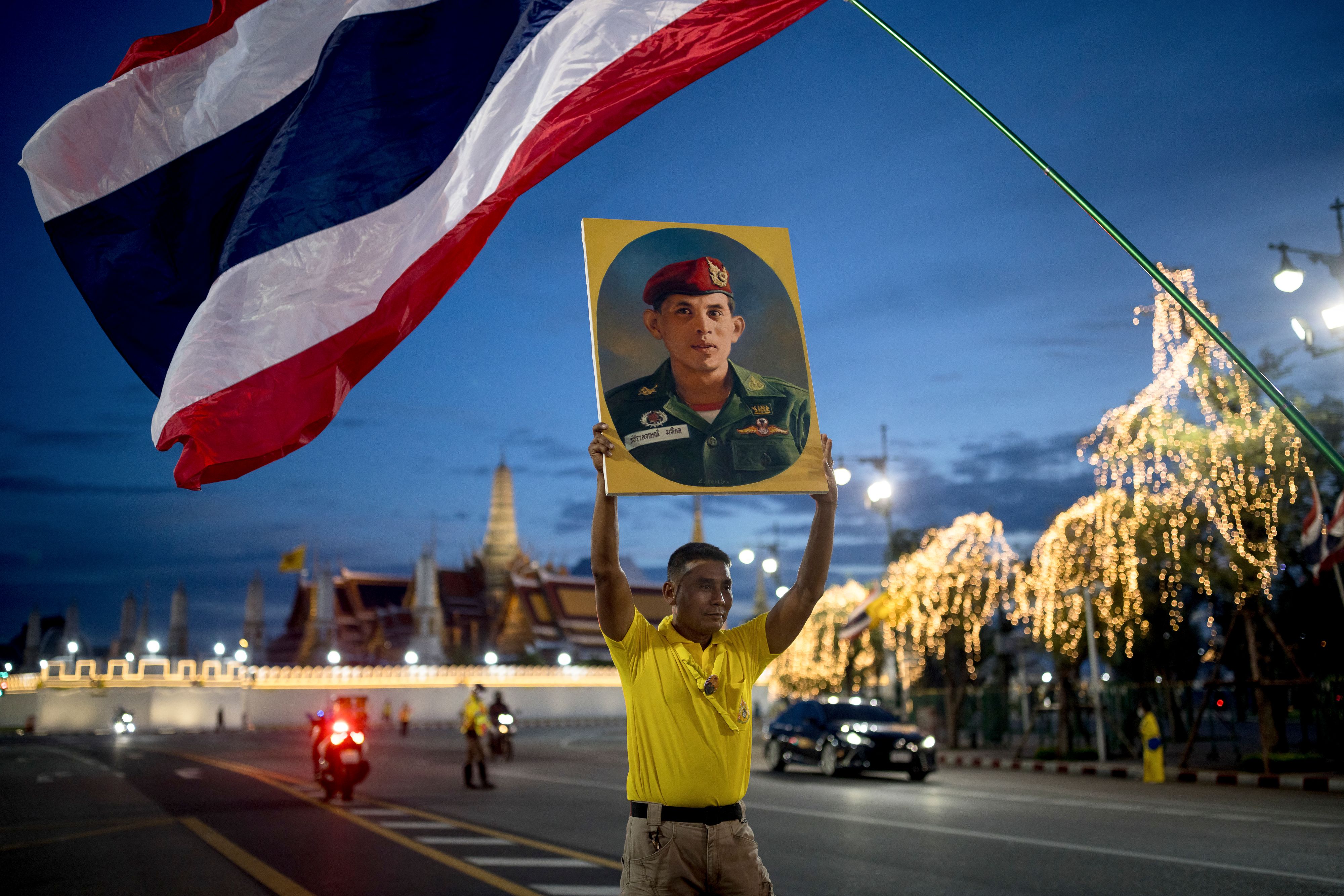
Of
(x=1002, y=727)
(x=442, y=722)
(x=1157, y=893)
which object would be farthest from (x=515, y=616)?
(x=1157, y=893)

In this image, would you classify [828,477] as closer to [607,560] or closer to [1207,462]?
[607,560]

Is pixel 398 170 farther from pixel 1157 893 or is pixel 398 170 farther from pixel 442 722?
pixel 442 722

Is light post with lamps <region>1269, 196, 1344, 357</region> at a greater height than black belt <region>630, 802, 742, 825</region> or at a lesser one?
greater

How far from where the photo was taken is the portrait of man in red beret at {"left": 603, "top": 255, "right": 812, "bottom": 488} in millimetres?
3768

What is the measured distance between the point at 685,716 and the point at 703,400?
3.63ft

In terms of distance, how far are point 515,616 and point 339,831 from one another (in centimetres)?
6413

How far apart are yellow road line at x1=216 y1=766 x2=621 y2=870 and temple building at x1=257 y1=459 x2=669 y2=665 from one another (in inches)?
2095

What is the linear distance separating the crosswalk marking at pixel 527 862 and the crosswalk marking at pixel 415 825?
7.37ft

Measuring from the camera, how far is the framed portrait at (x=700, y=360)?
12.3 feet

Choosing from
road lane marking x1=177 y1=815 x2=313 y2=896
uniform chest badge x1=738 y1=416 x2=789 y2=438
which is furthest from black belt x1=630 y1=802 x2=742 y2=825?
road lane marking x1=177 y1=815 x2=313 y2=896

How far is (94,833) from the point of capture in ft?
37.6

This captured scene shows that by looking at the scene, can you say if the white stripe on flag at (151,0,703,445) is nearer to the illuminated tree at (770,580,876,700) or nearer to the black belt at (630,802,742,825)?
the black belt at (630,802,742,825)

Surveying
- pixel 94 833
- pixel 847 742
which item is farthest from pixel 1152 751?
pixel 94 833

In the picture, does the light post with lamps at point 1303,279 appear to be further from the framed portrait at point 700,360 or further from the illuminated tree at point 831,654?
the illuminated tree at point 831,654
